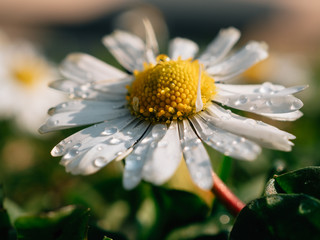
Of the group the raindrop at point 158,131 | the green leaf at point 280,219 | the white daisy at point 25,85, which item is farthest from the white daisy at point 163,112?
the white daisy at point 25,85

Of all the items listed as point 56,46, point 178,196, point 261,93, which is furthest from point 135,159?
point 56,46

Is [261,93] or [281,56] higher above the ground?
[261,93]

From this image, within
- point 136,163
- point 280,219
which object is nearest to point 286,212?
point 280,219

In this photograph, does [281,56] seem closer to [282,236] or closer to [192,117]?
[192,117]

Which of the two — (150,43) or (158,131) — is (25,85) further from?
(158,131)

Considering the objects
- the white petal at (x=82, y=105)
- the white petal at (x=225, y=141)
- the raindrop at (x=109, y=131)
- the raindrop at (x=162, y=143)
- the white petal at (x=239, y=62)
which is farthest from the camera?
the white petal at (x=239, y=62)

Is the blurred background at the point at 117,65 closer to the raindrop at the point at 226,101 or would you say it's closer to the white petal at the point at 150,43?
the raindrop at the point at 226,101
